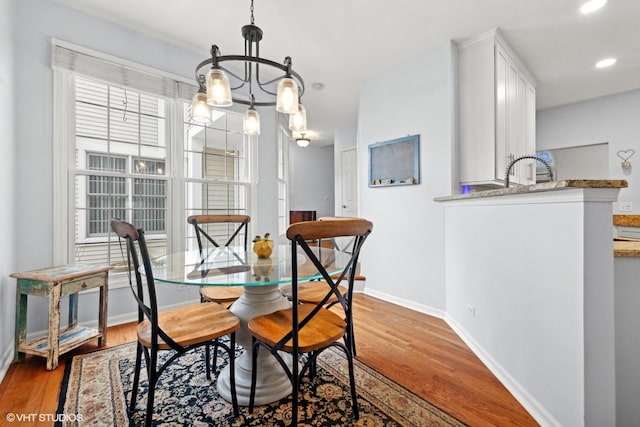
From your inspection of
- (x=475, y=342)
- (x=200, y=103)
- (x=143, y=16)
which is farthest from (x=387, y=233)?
(x=143, y=16)

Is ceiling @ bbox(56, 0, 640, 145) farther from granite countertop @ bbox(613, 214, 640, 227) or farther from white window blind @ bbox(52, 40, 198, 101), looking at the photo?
granite countertop @ bbox(613, 214, 640, 227)

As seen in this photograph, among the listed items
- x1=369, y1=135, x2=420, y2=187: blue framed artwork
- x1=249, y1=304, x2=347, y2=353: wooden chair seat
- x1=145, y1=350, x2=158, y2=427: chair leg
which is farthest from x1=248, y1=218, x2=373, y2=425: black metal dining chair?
x1=369, y1=135, x2=420, y2=187: blue framed artwork

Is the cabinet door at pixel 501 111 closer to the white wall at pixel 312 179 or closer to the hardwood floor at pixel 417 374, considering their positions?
the hardwood floor at pixel 417 374

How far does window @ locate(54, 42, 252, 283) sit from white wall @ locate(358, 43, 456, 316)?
6.13ft

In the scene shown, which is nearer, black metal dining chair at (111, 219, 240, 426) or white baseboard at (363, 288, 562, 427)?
black metal dining chair at (111, 219, 240, 426)

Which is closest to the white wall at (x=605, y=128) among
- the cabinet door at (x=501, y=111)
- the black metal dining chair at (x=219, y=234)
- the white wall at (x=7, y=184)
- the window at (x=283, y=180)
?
the cabinet door at (x=501, y=111)

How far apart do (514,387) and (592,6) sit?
9.87ft

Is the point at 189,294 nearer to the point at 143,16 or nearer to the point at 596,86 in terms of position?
the point at 143,16


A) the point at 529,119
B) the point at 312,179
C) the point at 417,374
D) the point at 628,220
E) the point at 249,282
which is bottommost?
the point at 417,374

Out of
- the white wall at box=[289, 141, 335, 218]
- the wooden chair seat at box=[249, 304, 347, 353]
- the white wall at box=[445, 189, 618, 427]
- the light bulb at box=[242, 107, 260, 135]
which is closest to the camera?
the white wall at box=[445, 189, 618, 427]

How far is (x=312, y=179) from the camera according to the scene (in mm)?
7598

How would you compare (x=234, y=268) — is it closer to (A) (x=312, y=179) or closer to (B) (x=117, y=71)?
(B) (x=117, y=71)

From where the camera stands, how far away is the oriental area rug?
1387 millimetres

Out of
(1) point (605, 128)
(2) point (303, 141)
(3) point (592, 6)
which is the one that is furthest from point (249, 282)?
(1) point (605, 128)
